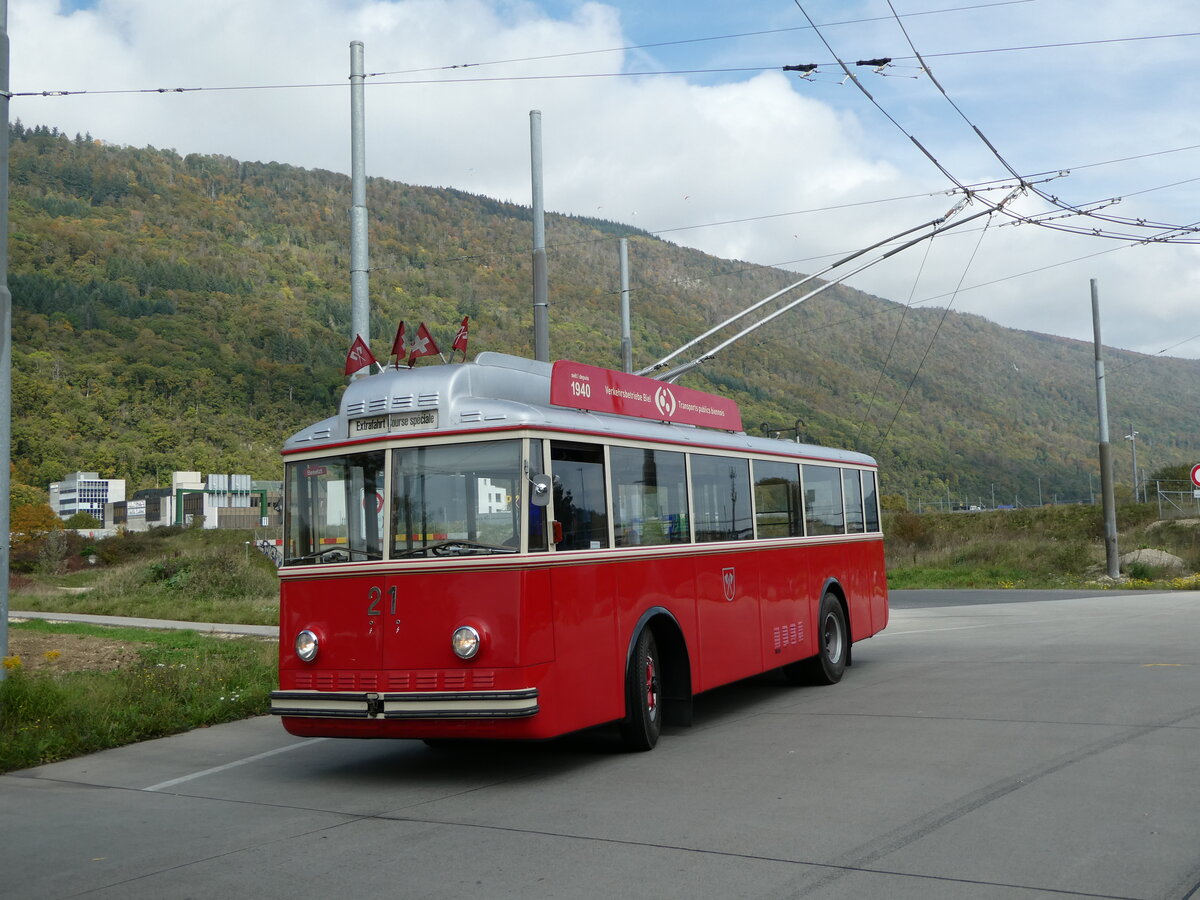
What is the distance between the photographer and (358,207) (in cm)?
1407

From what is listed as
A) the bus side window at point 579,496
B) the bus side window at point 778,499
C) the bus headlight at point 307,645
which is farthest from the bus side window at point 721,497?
the bus headlight at point 307,645

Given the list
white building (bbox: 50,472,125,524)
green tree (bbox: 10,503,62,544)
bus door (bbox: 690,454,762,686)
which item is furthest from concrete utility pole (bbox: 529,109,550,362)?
white building (bbox: 50,472,125,524)

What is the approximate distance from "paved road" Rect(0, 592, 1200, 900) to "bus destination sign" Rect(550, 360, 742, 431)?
109 inches

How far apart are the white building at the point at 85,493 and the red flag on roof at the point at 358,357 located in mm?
83086

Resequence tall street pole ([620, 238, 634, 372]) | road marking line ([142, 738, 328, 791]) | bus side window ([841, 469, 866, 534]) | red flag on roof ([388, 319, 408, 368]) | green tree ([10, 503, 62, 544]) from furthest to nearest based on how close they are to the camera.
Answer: green tree ([10, 503, 62, 544]) < tall street pole ([620, 238, 634, 372]) < bus side window ([841, 469, 866, 534]) < red flag on roof ([388, 319, 408, 368]) < road marking line ([142, 738, 328, 791])

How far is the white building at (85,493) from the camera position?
294 feet

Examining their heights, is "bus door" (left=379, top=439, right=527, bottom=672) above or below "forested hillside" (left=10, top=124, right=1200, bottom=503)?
below

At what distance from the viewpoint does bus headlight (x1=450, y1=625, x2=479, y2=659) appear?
→ 326 inches

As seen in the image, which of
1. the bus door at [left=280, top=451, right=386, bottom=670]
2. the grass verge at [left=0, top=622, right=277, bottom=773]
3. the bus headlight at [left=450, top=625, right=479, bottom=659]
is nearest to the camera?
the bus headlight at [left=450, top=625, right=479, bottom=659]

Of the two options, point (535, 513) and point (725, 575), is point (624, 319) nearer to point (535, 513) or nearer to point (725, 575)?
point (725, 575)

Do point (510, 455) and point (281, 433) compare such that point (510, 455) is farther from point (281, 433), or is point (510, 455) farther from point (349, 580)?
point (281, 433)

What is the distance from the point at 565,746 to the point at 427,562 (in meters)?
2.45

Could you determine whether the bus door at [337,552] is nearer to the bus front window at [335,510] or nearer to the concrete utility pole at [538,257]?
the bus front window at [335,510]

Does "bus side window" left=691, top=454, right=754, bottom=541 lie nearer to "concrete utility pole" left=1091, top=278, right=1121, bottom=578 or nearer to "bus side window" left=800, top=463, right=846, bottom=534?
"bus side window" left=800, top=463, right=846, bottom=534
